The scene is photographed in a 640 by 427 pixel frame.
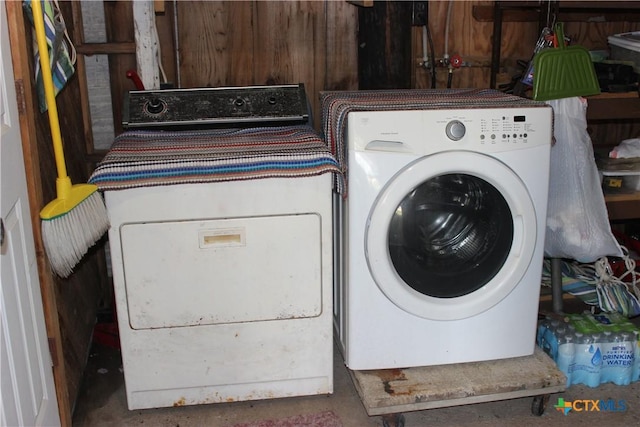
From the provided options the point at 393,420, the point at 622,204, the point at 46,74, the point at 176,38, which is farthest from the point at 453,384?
the point at 176,38

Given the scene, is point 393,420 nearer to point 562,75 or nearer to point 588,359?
point 588,359

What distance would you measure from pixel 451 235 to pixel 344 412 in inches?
26.2

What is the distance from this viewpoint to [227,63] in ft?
8.89

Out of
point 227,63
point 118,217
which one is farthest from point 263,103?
point 118,217

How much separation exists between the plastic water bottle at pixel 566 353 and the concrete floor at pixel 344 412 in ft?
0.28

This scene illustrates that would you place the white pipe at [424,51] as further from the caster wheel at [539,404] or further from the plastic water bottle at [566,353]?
the caster wheel at [539,404]

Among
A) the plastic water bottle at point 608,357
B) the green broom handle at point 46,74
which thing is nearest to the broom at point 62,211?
the green broom handle at point 46,74

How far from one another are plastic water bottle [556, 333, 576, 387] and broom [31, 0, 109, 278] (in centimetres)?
154

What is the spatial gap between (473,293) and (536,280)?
22cm

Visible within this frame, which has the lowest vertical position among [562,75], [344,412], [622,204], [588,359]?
[344,412]

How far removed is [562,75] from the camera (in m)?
2.21

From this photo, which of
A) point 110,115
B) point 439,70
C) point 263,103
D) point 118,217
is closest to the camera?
point 118,217

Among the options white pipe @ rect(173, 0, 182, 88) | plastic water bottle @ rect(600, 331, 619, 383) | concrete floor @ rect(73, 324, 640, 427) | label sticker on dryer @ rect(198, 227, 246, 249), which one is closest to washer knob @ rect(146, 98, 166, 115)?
white pipe @ rect(173, 0, 182, 88)

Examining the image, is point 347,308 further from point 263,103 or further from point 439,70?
point 439,70
